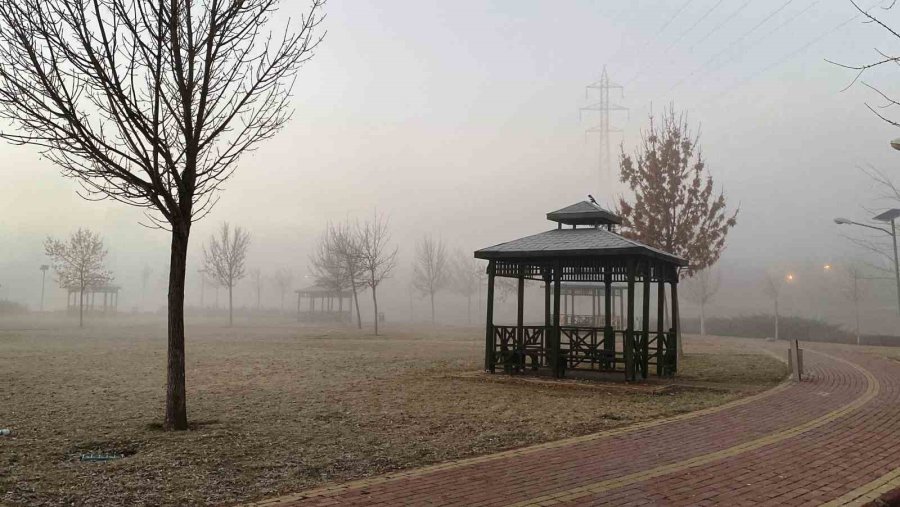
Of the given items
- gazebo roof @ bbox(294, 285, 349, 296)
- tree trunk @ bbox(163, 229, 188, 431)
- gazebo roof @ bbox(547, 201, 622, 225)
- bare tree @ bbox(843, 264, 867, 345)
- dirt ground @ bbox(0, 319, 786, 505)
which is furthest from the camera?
gazebo roof @ bbox(294, 285, 349, 296)

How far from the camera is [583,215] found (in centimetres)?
1485

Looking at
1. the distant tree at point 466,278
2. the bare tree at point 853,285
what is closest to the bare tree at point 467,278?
the distant tree at point 466,278

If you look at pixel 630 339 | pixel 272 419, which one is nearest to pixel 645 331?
pixel 630 339

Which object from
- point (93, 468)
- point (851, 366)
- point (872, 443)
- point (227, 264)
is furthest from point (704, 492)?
point (227, 264)

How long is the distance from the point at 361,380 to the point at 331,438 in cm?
606

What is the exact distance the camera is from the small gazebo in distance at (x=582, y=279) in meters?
12.8

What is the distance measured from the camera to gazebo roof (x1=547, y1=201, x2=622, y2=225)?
48.6ft

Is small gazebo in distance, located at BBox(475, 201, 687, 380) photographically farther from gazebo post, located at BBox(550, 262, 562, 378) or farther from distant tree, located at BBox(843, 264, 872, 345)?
distant tree, located at BBox(843, 264, 872, 345)

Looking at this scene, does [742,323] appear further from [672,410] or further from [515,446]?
[515,446]

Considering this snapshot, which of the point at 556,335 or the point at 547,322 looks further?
the point at 547,322

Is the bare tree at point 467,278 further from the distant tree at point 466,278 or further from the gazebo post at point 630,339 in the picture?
the gazebo post at point 630,339

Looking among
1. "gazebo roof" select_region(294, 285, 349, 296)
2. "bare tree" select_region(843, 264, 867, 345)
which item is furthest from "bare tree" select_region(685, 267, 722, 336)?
"gazebo roof" select_region(294, 285, 349, 296)

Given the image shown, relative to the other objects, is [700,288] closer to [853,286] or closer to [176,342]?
[853,286]

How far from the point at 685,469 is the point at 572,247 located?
7.57 m
